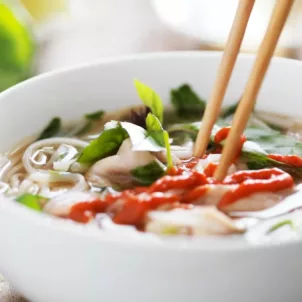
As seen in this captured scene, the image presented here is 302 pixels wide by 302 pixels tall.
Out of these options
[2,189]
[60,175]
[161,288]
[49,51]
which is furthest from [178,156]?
[49,51]

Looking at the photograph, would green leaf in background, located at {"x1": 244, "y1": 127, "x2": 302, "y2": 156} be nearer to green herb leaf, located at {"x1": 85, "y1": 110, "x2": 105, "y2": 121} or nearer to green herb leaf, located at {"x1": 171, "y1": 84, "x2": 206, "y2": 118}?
green herb leaf, located at {"x1": 171, "y1": 84, "x2": 206, "y2": 118}

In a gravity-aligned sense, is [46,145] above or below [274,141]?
below

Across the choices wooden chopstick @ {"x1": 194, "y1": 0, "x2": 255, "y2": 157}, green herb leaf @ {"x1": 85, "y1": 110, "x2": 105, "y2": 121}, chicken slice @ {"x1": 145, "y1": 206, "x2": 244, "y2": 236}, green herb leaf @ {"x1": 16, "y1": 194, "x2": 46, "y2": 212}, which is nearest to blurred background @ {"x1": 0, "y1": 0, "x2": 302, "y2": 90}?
green herb leaf @ {"x1": 85, "y1": 110, "x2": 105, "y2": 121}

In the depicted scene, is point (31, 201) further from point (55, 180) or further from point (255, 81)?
point (255, 81)

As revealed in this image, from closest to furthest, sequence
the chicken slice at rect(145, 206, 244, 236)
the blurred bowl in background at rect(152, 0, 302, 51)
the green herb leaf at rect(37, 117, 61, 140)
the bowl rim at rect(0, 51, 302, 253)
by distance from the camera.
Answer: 1. the bowl rim at rect(0, 51, 302, 253)
2. the chicken slice at rect(145, 206, 244, 236)
3. the green herb leaf at rect(37, 117, 61, 140)
4. the blurred bowl in background at rect(152, 0, 302, 51)

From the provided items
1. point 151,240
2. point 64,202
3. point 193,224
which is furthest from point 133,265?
point 64,202

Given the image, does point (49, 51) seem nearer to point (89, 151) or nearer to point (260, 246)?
point (89, 151)
